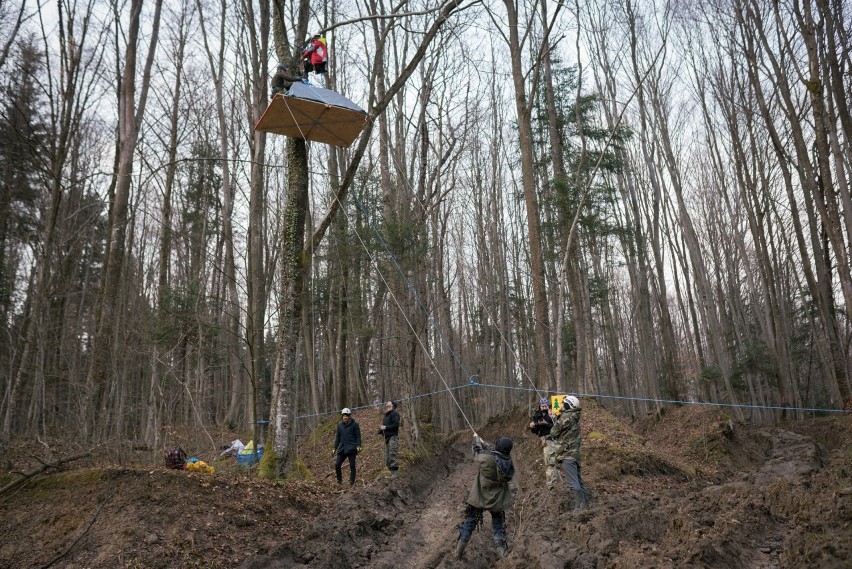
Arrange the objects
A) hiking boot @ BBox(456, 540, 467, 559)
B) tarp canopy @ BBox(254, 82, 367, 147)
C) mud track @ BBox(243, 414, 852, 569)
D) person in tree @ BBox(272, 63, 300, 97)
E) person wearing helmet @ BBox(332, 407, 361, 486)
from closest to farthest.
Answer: mud track @ BBox(243, 414, 852, 569) < hiking boot @ BBox(456, 540, 467, 559) < tarp canopy @ BBox(254, 82, 367, 147) < person in tree @ BBox(272, 63, 300, 97) < person wearing helmet @ BBox(332, 407, 361, 486)

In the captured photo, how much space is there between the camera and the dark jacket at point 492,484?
627 centimetres

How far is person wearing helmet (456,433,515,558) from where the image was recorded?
20.3 ft

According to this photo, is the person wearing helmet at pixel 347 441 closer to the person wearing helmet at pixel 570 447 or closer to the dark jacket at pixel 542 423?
the dark jacket at pixel 542 423

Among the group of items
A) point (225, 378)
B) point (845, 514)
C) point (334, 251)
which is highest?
point (334, 251)

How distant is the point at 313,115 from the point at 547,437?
646cm

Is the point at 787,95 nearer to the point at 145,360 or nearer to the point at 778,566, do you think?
the point at 778,566

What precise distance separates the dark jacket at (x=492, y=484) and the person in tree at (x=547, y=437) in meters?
2.29

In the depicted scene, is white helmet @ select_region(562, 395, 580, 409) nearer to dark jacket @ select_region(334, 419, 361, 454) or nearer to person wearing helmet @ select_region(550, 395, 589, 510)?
person wearing helmet @ select_region(550, 395, 589, 510)

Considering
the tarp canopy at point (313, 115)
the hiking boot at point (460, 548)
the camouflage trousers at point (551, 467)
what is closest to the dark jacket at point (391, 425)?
the camouflage trousers at point (551, 467)

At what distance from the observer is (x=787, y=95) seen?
14297 mm

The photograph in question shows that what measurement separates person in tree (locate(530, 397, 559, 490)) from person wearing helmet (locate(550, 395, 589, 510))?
0.15m

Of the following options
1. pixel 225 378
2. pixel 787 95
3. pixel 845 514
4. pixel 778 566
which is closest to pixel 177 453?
pixel 778 566

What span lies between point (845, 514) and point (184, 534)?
648cm

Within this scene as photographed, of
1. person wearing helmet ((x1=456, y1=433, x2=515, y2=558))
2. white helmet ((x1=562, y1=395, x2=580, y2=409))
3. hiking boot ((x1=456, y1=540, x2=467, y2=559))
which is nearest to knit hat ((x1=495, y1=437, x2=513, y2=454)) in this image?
person wearing helmet ((x1=456, y1=433, x2=515, y2=558))
